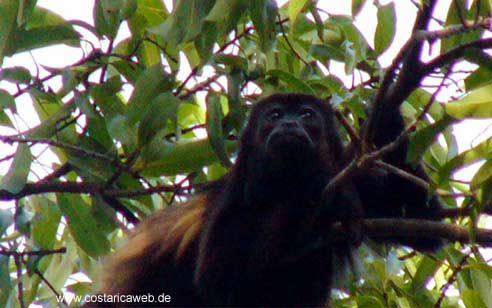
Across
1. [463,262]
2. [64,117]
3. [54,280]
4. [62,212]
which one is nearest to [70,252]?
[54,280]

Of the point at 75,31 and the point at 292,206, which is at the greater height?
the point at 75,31

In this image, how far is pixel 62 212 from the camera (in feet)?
14.1

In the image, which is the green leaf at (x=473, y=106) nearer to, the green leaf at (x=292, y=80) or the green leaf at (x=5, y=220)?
the green leaf at (x=292, y=80)

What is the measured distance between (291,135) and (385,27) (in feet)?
2.27

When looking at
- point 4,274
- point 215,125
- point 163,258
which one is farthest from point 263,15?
point 4,274

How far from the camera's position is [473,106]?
101 inches

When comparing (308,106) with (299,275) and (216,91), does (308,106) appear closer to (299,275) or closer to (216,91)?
(216,91)

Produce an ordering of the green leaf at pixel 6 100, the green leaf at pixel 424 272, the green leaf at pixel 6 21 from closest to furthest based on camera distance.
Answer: the green leaf at pixel 6 21
the green leaf at pixel 6 100
the green leaf at pixel 424 272

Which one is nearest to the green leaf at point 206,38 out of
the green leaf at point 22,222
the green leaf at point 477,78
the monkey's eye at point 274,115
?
the monkey's eye at point 274,115

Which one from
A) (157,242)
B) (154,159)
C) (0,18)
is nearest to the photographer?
(0,18)

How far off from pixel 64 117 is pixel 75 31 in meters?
0.41

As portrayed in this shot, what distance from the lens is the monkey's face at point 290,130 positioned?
154 inches

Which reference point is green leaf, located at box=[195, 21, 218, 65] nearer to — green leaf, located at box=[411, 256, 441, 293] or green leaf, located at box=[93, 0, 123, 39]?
green leaf, located at box=[93, 0, 123, 39]

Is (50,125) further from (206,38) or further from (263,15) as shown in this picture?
(263,15)
